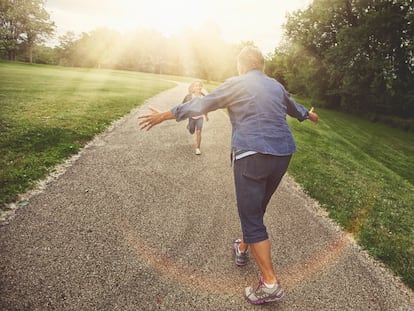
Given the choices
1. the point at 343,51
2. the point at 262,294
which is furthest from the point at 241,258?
the point at 343,51

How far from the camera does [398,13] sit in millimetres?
24359

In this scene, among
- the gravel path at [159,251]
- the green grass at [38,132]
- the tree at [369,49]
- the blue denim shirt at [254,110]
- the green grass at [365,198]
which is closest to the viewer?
the blue denim shirt at [254,110]

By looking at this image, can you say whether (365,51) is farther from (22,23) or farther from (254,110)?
(22,23)

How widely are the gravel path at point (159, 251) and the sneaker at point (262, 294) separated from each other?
0.11 metres

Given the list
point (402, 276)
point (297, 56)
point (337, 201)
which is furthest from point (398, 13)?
point (402, 276)

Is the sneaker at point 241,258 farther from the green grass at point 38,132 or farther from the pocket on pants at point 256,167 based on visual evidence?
the green grass at point 38,132

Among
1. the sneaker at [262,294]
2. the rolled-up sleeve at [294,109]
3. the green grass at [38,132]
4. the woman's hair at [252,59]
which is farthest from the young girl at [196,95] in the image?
the sneaker at [262,294]

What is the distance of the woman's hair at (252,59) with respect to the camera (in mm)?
2688

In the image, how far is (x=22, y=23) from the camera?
167 feet

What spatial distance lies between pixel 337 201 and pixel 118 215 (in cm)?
492

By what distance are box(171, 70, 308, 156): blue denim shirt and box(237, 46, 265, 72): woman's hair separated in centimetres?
9

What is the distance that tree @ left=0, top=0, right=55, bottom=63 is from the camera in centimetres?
4825

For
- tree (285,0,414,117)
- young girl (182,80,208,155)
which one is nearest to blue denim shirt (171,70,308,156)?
young girl (182,80,208,155)

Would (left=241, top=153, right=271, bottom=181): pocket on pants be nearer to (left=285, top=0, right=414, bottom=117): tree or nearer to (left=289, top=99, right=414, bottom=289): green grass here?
(left=289, top=99, right=414, bottom=289): green grass
